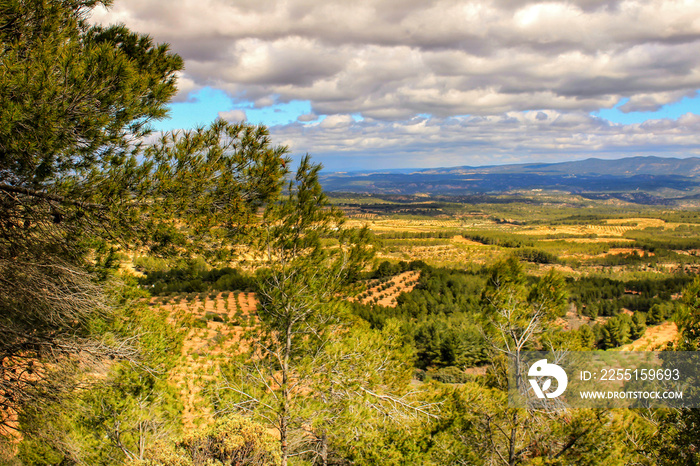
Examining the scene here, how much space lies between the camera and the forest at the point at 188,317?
17.1 feet

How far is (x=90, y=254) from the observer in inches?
253

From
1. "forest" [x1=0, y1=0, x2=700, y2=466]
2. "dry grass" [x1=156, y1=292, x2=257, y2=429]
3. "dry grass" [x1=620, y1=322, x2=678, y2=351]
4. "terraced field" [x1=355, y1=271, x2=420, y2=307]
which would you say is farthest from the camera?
"terraced field" [x1=355, y1=271, x2=420, y2=307]

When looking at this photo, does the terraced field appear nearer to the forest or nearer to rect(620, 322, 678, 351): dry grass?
rect(620, 322, 678, 351): dry grass

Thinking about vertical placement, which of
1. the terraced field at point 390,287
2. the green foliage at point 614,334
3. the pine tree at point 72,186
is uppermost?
the pine tree at point 72,186

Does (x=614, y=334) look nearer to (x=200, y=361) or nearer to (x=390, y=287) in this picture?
(x=390, y=287)

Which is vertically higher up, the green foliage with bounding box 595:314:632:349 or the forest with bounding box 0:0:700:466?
the forest with bounding box 0:0:700:466

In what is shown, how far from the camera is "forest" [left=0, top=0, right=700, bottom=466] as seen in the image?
5.22 m

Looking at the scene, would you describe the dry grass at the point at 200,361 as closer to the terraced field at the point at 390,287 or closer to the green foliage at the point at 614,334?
the terraced field at the point at 390,287

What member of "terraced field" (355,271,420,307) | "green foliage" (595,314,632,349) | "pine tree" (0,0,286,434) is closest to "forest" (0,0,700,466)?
"pine tree" (0,0,286,434)

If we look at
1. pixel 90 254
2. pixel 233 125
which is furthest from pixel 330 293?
pixel 90 254

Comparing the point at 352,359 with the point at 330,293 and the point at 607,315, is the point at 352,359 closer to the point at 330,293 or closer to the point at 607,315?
the point at 330,293

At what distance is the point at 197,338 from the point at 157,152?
38.2ft

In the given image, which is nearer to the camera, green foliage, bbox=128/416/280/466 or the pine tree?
the pine tree

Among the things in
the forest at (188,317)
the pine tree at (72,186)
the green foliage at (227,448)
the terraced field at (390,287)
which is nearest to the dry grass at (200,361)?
the forest at (188,317)
